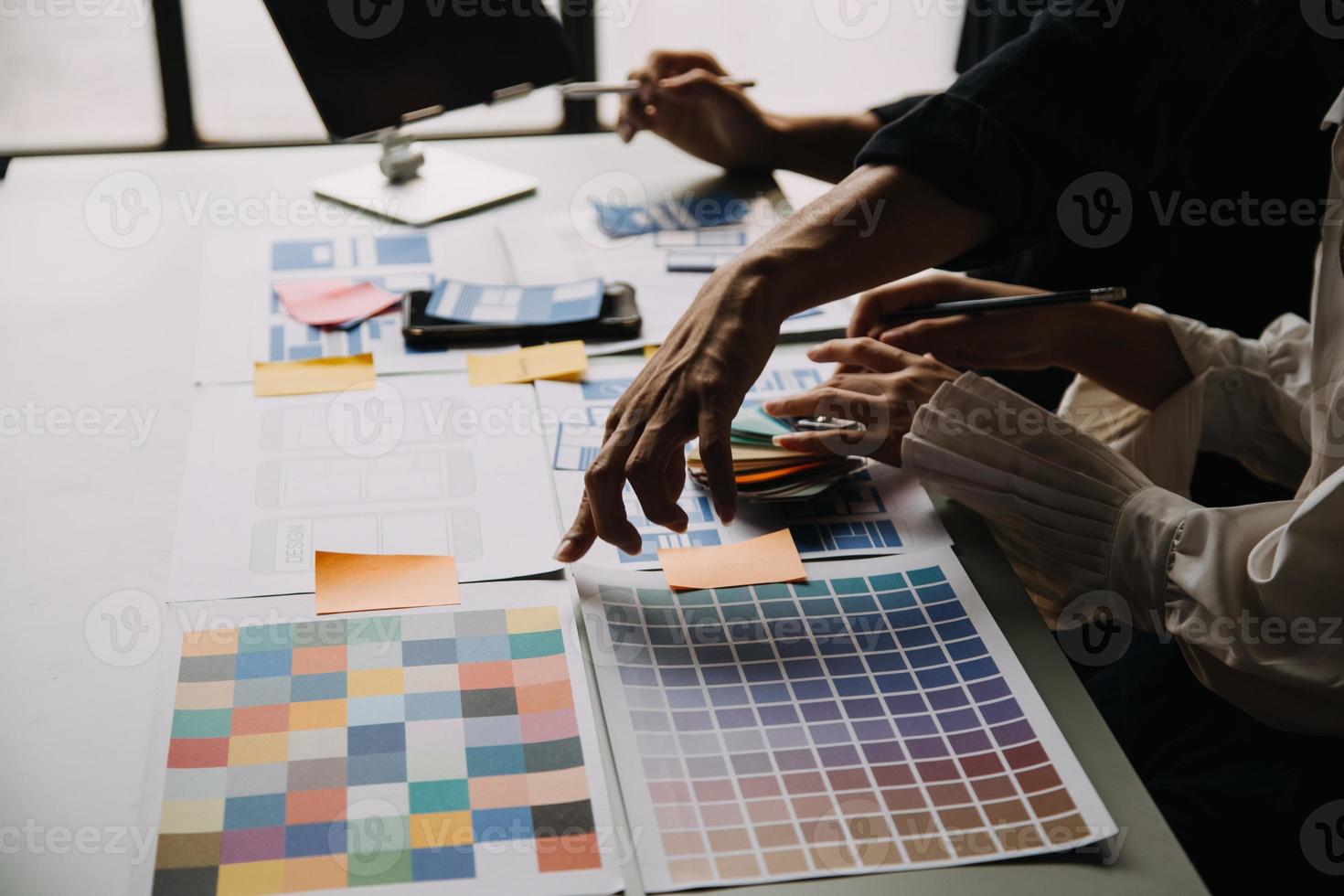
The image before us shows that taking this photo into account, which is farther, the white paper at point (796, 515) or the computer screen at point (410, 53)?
the computer screen at point (410, 53)

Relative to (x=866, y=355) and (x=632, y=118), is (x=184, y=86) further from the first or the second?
(x=866, y=355)

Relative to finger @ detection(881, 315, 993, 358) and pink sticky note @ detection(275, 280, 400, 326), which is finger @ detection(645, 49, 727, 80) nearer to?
pink sticky note @ detection(275, 280, 400, 326)

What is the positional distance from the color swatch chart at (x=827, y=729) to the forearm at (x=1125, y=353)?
378 mm

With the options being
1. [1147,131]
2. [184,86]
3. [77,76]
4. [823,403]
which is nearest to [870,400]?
[823,403]

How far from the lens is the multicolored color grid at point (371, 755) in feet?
2.26

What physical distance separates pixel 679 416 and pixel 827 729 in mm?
276

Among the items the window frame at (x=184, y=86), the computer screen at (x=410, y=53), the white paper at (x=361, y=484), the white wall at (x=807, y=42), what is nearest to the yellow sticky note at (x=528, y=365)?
the white paper at (x=361, y=484)

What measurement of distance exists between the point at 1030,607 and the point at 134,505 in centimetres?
72

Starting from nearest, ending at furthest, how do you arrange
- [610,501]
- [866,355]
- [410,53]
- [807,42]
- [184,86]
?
[610,501] → [866,355] → [410,53] → [184,86] → [807,42]

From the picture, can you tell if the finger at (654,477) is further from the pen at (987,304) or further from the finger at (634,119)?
the finger at (634,119)

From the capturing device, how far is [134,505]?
100 cm

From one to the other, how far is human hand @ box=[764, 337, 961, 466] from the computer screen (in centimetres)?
71

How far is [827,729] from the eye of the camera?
2.60 ft

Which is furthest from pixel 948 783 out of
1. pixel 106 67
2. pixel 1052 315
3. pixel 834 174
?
pixel 106 67
